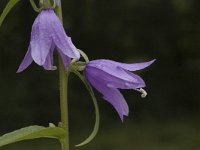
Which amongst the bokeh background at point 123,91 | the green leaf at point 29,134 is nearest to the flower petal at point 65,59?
the green leaf at point 29,134

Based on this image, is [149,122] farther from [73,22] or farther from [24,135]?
[24,135]

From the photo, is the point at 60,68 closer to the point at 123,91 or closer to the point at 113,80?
the point at 113,80

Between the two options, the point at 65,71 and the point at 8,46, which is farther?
the point at 8,46

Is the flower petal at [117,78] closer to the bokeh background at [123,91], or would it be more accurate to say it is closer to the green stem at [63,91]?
Result: the green stem at [63,91]

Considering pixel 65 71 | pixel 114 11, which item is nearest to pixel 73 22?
pixel 114 11

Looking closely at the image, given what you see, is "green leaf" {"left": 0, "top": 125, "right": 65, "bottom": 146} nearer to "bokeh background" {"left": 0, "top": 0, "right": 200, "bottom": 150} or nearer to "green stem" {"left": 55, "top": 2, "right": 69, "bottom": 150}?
"green stem" {"left": 55, "top": 2, "right": 69, "bottom": 150}

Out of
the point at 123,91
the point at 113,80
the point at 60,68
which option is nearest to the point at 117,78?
the point at 113,80
